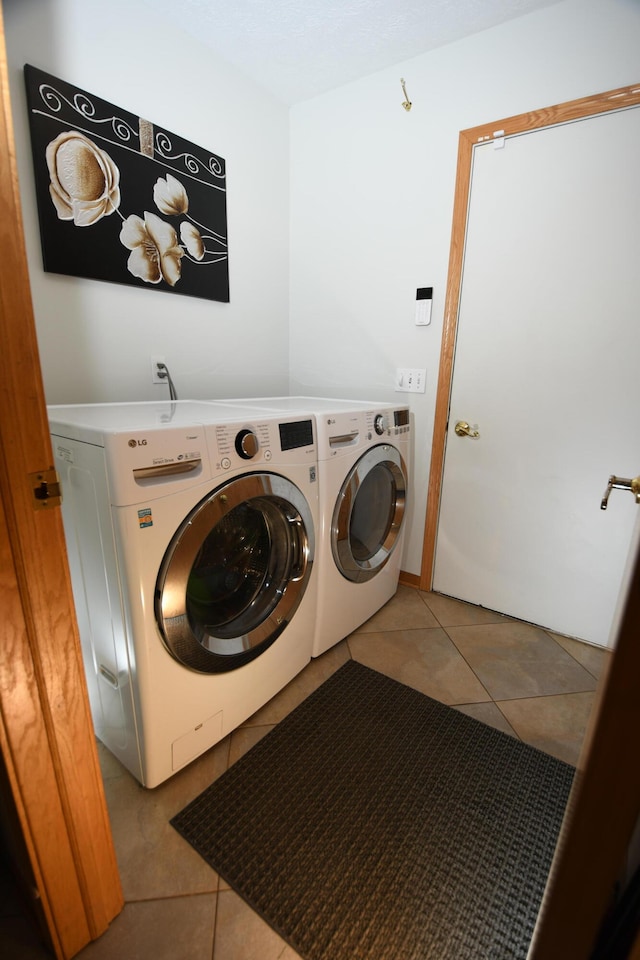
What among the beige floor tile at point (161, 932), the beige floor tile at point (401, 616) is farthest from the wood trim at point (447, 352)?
the beige floor tile at point (161, 932)

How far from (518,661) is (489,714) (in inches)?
13.6

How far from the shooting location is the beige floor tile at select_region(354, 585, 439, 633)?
188cm

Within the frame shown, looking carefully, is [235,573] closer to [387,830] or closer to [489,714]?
[387,830]

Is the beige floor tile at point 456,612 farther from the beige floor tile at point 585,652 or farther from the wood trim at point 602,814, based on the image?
the wood trim at point 602,814

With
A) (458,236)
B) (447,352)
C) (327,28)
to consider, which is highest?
(327,28)

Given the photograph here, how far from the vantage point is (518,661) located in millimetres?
1679

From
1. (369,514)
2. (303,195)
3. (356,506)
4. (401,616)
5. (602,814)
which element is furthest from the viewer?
(303,195)

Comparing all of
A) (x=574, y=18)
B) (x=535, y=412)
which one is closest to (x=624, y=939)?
(x=535, y=412)

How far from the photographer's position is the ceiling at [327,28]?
148 centimetres

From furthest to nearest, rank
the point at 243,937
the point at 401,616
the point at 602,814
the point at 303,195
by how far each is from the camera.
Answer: the point at 303,195
the point at 401,616
the point at 243,937
the point at 602,814

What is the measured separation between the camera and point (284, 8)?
1.49 m

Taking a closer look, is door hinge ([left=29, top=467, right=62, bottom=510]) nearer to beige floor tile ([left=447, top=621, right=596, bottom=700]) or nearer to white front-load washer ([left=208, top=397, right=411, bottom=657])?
white front-load washer ([left=208, top=397, right=411, bottom=657])

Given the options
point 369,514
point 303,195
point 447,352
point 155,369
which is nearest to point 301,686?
point 369,514

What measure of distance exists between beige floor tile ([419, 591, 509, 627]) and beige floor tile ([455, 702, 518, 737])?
46cm
